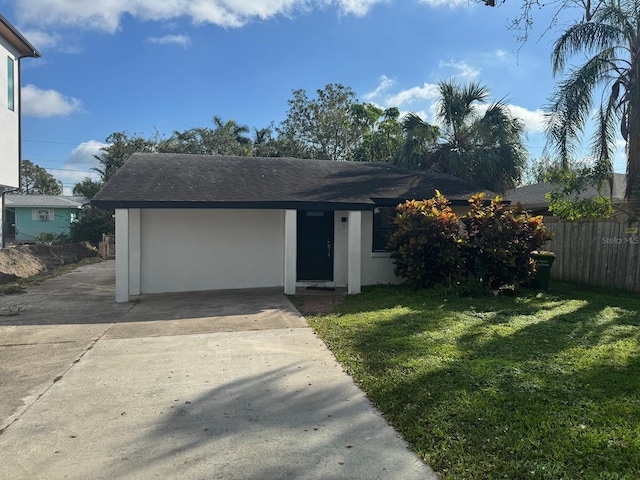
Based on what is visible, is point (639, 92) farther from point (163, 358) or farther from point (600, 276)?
point (163, 358)

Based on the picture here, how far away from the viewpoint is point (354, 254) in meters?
10.2

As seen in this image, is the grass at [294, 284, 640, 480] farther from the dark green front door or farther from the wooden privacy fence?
the dark green front door

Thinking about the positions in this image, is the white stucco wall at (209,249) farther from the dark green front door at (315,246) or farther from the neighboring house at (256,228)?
the dark green front door at (315,246)

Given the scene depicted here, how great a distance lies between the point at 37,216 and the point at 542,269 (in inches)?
1345

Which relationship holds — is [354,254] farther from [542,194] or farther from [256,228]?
[542,194]

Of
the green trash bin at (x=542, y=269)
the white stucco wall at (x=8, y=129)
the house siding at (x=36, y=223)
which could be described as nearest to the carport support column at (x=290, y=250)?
the green trash bin at (x=542, y=269)

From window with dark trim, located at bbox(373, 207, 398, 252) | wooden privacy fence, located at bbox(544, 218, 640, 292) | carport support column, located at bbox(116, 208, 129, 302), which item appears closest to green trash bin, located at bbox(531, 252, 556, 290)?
wooden privacy fence, located at bbox(544, 218, 640, 292)

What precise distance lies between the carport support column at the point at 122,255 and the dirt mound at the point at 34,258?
4.89 metres

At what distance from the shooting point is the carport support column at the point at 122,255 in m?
9.31

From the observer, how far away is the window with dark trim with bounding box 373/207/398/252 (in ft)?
37.0

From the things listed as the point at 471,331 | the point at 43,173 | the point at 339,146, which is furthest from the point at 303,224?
the point at 43,173

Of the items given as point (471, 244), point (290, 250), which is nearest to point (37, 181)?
point (290, 250)

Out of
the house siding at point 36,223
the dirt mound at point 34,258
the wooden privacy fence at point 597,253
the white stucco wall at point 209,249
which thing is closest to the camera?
the wooden privacy fence at point 597,253

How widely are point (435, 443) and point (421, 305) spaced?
16.7 feet
